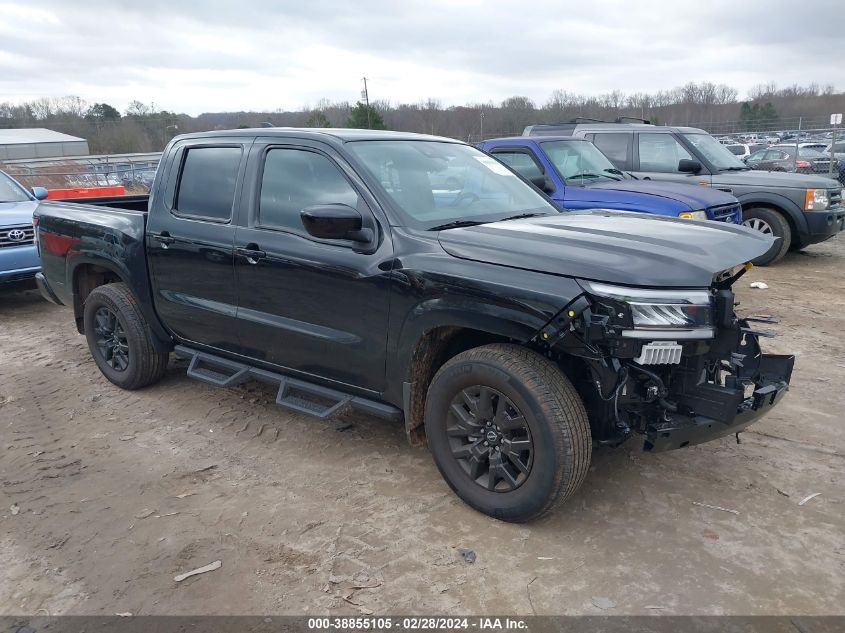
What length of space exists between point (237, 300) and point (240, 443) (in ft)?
3.04

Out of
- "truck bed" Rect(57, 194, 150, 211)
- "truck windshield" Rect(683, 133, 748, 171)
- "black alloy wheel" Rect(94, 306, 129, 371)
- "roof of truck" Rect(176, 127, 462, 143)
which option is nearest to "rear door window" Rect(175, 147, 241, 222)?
"roof of truck" Rect(176, 127, 462, 143)

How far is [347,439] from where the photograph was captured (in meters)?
4.32

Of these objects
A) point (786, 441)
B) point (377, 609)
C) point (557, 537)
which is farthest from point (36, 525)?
point (786, 441)

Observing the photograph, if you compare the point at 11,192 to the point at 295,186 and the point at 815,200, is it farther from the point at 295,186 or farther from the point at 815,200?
the point at 815,200

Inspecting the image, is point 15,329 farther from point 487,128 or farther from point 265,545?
point 487,128

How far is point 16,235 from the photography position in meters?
7.79

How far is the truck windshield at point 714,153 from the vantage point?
962 cm

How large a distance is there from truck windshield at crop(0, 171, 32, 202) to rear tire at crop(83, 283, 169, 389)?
4.39m

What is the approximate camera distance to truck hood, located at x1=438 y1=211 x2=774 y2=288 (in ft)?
9.46

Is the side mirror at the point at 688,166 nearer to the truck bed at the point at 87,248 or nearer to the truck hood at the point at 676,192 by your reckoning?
the truck hood at the point at 676,192

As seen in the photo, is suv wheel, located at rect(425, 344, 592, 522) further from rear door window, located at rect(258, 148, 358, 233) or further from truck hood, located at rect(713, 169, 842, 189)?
A: truck hood, located at rect(713, 169, 842, 189)

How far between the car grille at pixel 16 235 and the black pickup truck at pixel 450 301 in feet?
12.4

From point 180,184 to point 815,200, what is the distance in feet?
28.1

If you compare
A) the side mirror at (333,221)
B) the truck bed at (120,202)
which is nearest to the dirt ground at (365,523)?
the side mirror at (333,221)
